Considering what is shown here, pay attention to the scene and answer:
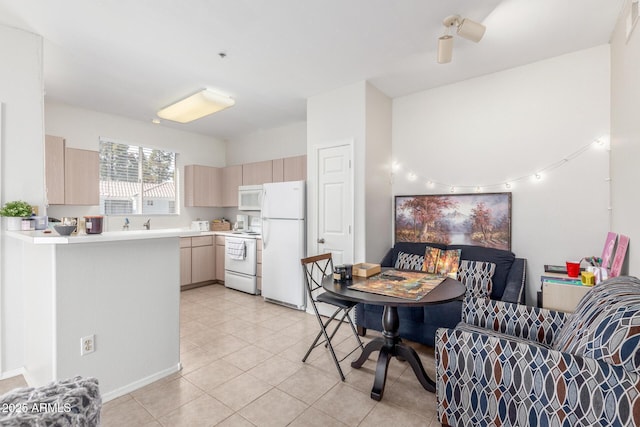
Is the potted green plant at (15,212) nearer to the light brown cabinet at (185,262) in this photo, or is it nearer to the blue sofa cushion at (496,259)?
the light brown cabinet at (185,262)

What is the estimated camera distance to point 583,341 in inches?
50.7

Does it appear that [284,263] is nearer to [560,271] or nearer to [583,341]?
[560,271]

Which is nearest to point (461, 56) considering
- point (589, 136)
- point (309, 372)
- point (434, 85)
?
point (434, 85)

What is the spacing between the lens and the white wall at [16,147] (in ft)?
7.84

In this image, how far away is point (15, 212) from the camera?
2.29 m

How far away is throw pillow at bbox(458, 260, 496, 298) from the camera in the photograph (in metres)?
2.87

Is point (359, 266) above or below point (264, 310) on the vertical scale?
above

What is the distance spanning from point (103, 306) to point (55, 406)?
1.55m

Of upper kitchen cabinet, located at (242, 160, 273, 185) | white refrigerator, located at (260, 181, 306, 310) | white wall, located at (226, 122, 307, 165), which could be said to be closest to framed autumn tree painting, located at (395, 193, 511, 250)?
white refrigerator, located at (260, 181, 306, 310)

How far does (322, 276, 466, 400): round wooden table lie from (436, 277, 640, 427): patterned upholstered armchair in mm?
323

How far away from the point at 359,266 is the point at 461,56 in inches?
89.5

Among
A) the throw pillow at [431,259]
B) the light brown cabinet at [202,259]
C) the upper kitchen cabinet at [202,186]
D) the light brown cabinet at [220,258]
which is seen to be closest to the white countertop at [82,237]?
the throw pillow at [431,259]

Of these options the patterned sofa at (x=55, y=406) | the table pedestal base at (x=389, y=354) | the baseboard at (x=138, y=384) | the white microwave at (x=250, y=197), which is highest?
the white microwave at (x=250, y=197)

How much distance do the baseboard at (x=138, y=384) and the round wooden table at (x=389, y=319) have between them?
143 centimetres
